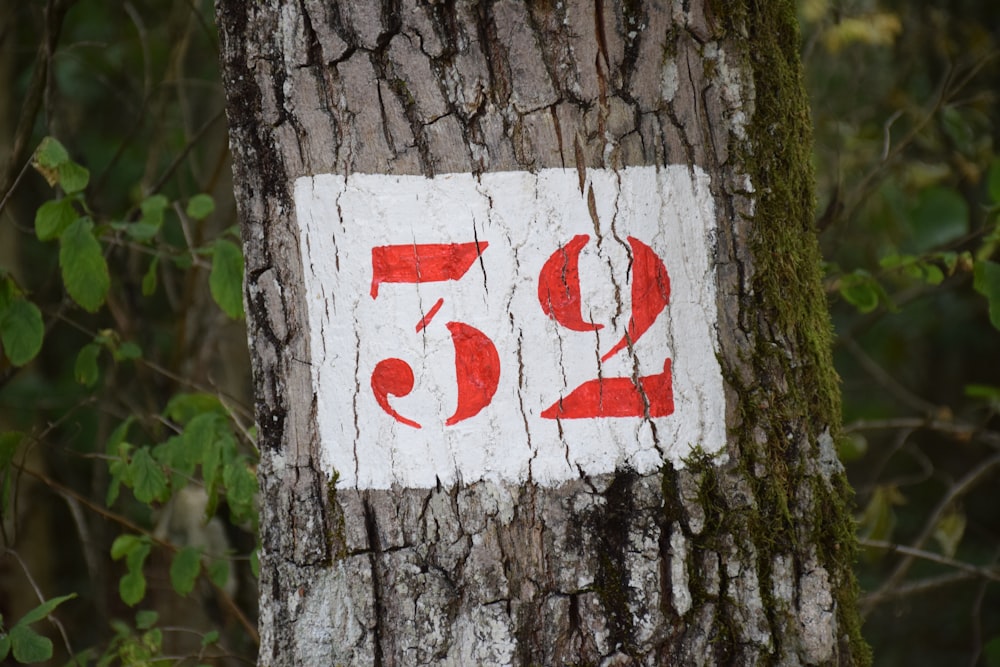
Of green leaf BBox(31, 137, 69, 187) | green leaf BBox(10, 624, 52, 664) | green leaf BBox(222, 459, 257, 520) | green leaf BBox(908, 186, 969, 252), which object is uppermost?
green leaf BBox(31, 137, 69, 187)

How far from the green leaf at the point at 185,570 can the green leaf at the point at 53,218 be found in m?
0.69

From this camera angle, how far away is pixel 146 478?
1644 millimetres

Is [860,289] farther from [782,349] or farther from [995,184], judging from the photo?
[782,349]

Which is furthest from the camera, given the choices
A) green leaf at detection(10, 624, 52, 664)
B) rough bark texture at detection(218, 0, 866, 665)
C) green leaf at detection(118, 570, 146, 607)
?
green leaf at detection(118, 570, 146, 607)

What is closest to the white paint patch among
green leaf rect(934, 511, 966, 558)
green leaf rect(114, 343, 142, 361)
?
green leaf rect(114, 343, 142, 361)

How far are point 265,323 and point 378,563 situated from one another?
13.9 inches

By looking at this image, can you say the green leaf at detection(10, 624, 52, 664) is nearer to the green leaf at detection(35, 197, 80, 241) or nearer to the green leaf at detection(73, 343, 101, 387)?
the green leaf at detection(73, 343, 101, 387)

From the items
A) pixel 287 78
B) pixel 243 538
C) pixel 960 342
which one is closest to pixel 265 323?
pixel 287 78

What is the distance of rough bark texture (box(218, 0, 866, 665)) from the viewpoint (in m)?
1.07

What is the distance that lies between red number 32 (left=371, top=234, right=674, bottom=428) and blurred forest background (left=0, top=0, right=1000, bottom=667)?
68 cm

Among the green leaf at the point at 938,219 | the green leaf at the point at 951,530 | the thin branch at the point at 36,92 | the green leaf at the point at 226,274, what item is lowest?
the green leaf at the point at 951,530

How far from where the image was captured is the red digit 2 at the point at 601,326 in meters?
1.07

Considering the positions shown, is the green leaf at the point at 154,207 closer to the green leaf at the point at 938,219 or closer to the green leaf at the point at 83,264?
the green leaf at the point at 83,264

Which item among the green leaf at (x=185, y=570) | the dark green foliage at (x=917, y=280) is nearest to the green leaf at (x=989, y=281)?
the dark green foliage at (x=917, y=280)
